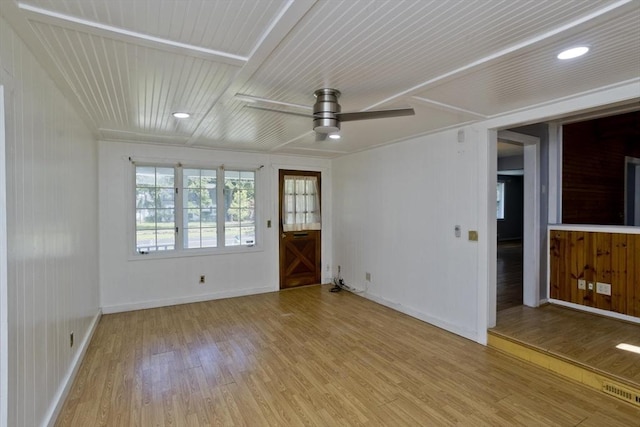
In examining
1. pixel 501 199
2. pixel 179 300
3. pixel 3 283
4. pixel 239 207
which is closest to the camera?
pixel 3 283

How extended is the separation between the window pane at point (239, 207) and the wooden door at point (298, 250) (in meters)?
0.50

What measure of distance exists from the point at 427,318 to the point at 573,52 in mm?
3088

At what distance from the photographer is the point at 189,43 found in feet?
5.60

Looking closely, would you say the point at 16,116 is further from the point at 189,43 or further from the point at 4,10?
the point at 189,43

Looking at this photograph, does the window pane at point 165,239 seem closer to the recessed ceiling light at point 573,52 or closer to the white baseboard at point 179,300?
the white baseboard at point 179,300

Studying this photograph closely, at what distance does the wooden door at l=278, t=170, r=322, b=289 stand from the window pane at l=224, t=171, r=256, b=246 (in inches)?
19.8

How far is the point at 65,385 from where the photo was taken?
7.78ft

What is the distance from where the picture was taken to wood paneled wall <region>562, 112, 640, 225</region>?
420cm

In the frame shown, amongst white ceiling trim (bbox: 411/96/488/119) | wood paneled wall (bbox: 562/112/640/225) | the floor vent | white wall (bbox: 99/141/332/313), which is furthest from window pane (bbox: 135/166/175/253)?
wood paneled wall (bbox: 562/112/640/225)

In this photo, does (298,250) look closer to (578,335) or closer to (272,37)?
(578,335)

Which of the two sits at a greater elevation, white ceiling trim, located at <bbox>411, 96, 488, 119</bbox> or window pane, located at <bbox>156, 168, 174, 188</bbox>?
white ceiling trim, located at <bbox>411, 96, 488, 119</bbox>

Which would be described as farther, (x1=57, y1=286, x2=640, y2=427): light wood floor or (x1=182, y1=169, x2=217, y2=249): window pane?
(x1=182, y1=169, x2=217, y2=249): window pane

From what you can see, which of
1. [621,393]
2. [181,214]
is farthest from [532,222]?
[181,214]

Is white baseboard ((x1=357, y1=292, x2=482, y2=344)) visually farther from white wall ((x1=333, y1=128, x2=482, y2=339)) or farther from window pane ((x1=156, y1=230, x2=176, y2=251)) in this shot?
window pane ((x1=156, y1=230, x2=176, y2=251))
